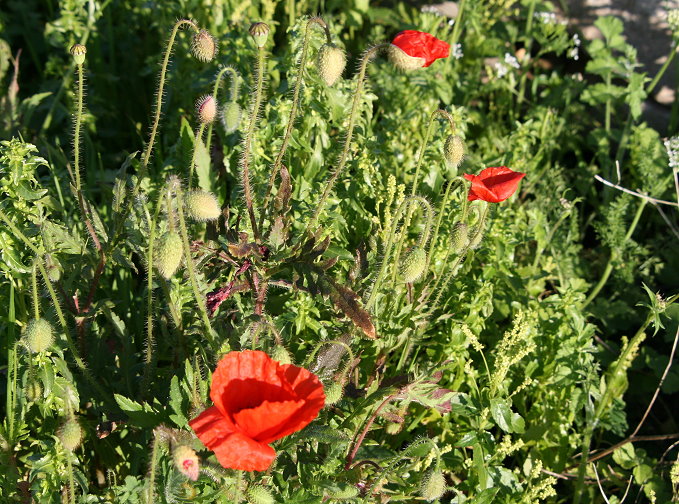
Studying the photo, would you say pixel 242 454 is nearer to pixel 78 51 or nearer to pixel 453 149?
pixel 453 149

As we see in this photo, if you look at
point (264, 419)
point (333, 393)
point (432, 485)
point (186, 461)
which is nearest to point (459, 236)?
point (333, 393)

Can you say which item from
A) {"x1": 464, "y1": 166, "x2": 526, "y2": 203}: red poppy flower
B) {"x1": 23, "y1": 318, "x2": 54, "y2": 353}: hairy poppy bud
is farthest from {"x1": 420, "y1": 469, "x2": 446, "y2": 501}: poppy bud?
{"x1": 23, "y1": 318, "x2": 54, "y2": 353}: hairy poppy bud

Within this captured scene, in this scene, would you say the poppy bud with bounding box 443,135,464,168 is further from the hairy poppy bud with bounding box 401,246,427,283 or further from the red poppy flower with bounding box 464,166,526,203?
the hairy poppy bud with bounding box 401,246,427,283

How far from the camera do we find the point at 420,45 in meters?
2.71

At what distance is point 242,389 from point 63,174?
5.47 feet

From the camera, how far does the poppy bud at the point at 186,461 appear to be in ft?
6.01

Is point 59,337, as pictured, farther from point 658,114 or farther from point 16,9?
point 658,114

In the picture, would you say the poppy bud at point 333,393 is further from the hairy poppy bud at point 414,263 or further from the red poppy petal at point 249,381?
the hairy poppy bud at point 414,263

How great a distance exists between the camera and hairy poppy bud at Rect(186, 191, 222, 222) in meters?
2.21

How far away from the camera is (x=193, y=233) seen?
3039 millimetres

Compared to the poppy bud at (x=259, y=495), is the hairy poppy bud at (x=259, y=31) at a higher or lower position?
higher

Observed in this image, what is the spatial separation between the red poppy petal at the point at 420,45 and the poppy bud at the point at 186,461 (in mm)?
1510

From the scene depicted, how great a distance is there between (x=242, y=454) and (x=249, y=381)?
24cm

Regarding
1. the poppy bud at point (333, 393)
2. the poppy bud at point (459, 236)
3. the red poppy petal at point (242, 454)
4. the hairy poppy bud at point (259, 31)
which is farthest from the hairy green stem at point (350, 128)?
the red poppy petal at point (242, 454)
